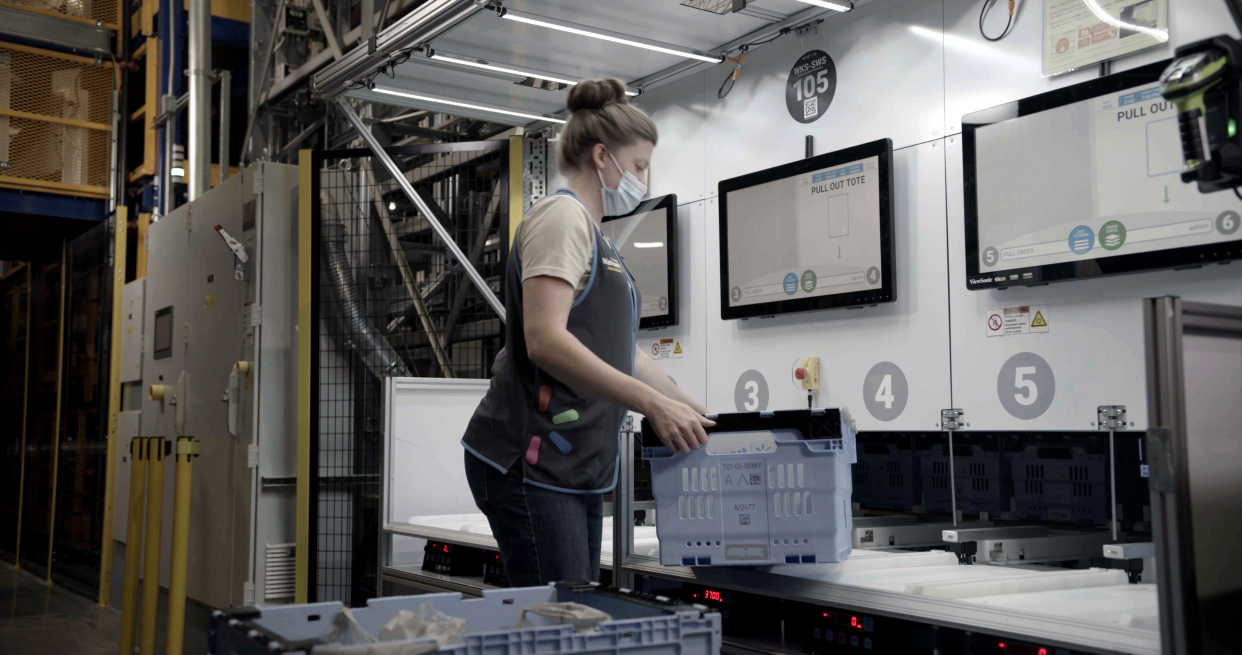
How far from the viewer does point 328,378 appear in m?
4.66

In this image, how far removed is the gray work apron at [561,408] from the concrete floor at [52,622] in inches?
175

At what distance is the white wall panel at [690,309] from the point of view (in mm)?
4168

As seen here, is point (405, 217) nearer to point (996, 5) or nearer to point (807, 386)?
point (807, 386)

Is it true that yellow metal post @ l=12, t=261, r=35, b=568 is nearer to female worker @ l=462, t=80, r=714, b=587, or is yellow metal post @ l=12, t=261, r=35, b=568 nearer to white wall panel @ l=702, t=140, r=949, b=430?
white wall panel @ l=702, t=140, r=949, b=430

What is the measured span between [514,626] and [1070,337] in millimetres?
1915

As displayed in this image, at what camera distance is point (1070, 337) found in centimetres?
281

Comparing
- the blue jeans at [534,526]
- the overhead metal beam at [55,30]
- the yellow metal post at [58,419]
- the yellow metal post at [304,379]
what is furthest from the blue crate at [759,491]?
the yellow metal post at [58,419]

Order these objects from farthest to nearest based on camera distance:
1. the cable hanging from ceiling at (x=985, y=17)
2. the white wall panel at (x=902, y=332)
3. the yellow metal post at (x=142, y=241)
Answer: the yellow metal post at (x=142, y=241)
the white wall panel at (x=902, y=332)
the cable hanging from ceiling at (x=985, y=17)

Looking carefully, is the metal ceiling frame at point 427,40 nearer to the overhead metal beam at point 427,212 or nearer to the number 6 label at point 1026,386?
the overhead metal beam at point 427,212

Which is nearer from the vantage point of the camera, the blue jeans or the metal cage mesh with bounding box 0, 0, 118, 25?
the blue jeans

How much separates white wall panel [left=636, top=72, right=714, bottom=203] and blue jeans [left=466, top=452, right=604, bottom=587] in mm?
2489

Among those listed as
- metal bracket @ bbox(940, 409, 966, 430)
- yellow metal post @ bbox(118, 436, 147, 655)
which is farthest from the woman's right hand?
yellow metal post @ bbox(118, 436, 147, 655)

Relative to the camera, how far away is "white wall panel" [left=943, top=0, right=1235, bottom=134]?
2.84 m

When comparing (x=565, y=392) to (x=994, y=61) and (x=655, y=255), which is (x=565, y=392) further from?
(x=655, y=255)
